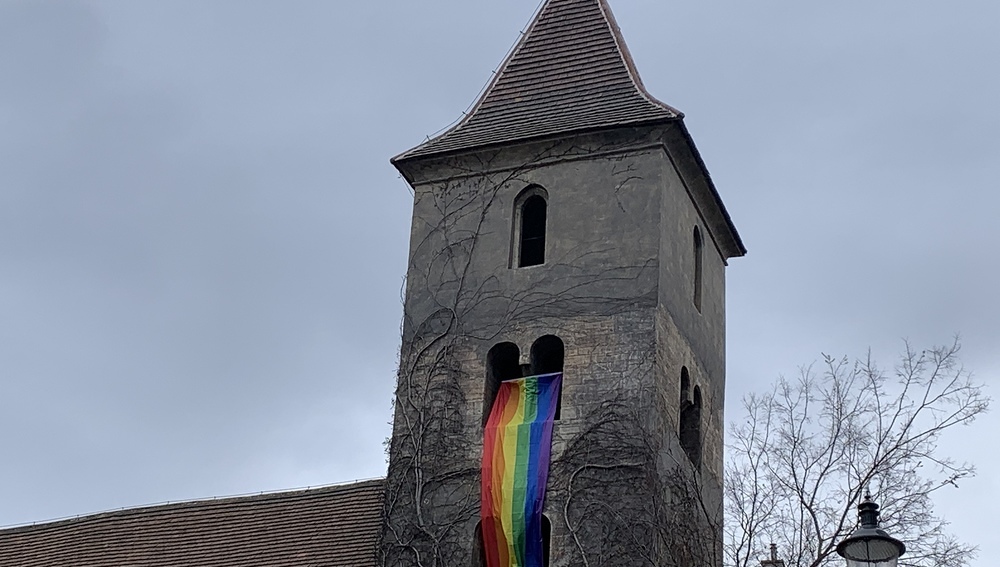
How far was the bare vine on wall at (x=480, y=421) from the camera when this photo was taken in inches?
846

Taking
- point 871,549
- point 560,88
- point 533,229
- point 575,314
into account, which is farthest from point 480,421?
point 871,549

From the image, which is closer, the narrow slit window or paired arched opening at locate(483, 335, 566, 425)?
paired arched opening at locate(483, 335, 566, 425)

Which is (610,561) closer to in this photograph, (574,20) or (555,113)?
(555,113)

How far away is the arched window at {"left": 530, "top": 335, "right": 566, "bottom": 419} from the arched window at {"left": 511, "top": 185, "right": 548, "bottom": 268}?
149 cm

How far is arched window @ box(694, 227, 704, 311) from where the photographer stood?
25844 millimetres

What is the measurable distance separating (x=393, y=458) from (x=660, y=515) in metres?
4.05

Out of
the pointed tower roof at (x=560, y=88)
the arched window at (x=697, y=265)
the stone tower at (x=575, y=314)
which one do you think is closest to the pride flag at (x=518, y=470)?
the stone tower at (x=575, y=314)

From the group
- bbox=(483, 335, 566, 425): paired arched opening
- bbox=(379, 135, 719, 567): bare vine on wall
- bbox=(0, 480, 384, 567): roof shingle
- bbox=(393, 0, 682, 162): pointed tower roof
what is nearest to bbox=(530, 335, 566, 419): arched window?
bbox=(483, 335, 566, 425): paired arched opening

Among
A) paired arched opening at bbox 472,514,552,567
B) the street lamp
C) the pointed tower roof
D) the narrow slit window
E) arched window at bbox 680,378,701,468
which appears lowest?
the street lamp

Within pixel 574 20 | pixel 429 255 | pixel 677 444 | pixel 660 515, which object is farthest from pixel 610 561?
pixel 574 20

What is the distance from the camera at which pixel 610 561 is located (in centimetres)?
2112

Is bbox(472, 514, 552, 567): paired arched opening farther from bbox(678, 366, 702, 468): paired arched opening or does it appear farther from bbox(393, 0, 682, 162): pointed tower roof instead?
bbox(393, 0, 682, 162): pointed tower roof

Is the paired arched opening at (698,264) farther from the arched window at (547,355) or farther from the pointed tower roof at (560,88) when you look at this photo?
the arched window at (547,355)

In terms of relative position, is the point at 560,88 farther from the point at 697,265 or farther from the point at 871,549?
the point at 871,549
